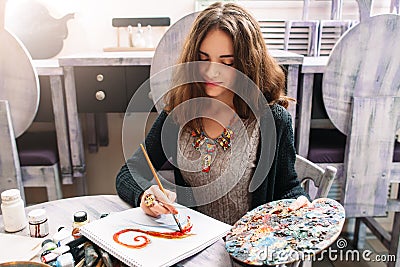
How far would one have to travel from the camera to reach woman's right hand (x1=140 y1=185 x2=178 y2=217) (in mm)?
741

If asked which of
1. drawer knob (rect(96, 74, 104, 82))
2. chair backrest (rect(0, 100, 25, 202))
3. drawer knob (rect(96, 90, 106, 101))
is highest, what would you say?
drawer knob (rect(96, 74, 104, 82))

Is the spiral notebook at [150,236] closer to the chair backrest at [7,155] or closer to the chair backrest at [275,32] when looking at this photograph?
the chair backrest at [7,155]

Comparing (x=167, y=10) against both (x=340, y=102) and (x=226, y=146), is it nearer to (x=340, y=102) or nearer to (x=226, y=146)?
(x=340, y=102)

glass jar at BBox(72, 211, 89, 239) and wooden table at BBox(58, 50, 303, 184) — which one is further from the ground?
wooden table at BBox(58, 50, 303, 184)

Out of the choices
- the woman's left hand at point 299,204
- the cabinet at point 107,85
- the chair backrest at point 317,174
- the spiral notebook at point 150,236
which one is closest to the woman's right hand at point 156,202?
the spiral notebook at point 150,236

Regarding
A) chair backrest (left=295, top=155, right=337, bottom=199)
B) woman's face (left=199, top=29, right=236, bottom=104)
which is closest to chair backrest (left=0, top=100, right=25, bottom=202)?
woman's face (left=199, top=29, right=236, bottom=104)

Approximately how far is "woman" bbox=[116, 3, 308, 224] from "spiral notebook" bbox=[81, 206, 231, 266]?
0.42 ft

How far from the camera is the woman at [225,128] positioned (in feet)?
2.84

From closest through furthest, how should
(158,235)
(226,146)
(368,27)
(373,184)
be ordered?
(158,235)
(226,146)
(368,27)
(373,184)

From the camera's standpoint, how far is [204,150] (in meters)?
0.95

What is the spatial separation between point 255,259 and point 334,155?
1.00 meters

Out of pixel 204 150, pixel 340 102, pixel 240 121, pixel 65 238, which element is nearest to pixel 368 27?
pixel 340 102

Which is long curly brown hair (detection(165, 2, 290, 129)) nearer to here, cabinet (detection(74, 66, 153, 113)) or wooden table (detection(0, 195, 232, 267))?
wooden table (detection(0, 195, 232, 267))

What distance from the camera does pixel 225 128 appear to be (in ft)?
3.11
